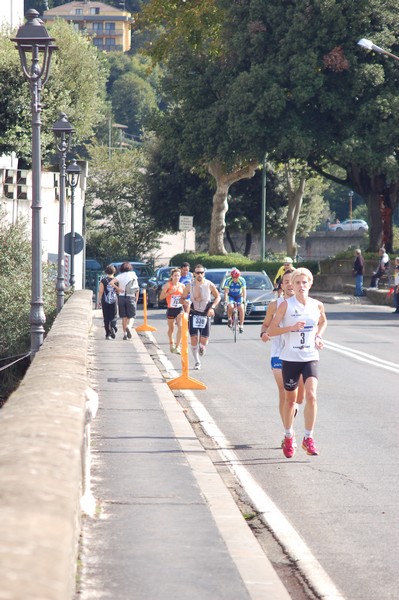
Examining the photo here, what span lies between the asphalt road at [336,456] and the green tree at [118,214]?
5056 centimetres

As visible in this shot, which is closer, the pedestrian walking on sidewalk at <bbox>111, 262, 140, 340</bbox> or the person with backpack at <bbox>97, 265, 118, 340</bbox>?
the person with backpack at <bbox>97, 265, 118, 340</bbox>

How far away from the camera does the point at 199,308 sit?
2055 centimetres

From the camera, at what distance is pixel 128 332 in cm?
2620

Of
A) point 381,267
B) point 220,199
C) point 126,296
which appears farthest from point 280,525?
point 220,199

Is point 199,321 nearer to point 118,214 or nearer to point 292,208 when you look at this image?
point 292,208

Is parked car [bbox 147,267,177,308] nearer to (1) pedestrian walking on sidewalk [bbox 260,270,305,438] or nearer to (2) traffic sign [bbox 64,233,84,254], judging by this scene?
(2) traffic sign [bbox 64,233,84,254]

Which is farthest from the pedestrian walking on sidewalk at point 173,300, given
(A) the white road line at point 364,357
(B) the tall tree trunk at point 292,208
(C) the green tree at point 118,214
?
(C) the green tree at point 118,214

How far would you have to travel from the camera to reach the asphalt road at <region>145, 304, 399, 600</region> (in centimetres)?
748

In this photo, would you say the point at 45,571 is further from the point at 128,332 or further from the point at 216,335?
the point at 216,335

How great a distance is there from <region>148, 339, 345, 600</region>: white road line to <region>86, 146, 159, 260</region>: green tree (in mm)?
61500

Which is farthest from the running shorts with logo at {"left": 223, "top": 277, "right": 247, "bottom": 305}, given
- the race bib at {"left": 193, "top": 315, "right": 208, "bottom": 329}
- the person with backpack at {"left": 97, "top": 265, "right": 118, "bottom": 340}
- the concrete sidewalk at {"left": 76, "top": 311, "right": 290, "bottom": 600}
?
the concrete sidewalk at {"left": 76, "top": 311, "right": 290, "bottom": 600}

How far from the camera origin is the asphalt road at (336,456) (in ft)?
24.5

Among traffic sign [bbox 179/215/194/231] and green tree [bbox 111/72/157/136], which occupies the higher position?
green tree [bbox 111/72/157/136]

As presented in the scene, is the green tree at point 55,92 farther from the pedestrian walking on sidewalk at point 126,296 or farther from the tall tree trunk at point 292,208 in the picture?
the pedestrian walking on sidewalk at point 126,296
